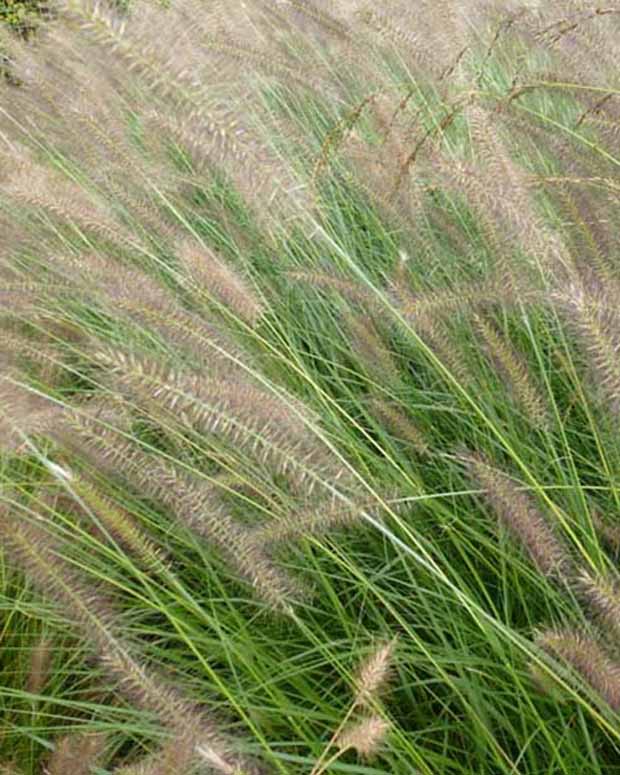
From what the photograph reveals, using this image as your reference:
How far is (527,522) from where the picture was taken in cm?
129

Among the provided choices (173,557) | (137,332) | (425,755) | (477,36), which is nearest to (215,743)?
(425,755)

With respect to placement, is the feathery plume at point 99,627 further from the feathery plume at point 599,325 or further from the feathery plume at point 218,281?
the feathery plume at point 599,325

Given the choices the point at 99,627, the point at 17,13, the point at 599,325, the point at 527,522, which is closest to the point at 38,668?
the point at 99,627

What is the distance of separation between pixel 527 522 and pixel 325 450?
0.28 metres

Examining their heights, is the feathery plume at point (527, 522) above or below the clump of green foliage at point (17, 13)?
below

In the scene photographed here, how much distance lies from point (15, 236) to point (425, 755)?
1.41 meters

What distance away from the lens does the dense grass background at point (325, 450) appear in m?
1.20

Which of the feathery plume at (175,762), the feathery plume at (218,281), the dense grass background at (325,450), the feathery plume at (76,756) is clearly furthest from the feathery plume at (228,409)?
the feathery plume at (76,756)

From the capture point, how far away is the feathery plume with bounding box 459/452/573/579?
128 cm

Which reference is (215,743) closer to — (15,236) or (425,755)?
(425,755)

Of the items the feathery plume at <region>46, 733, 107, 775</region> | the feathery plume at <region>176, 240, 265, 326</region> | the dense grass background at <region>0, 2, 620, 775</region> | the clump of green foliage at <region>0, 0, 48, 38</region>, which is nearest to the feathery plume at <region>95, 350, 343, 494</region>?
the dense grass background at <region>0, 2, 620, 775</region>

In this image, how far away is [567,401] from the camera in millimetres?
1866

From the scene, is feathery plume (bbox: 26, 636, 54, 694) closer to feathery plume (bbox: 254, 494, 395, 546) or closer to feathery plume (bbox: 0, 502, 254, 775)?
feathery plume (bbox: 0, 502, 254, 775)

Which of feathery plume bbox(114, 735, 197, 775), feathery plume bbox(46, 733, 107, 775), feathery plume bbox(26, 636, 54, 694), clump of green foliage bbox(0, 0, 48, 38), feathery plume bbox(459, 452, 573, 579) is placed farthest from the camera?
clump of green foliage bbox(0, 0, 48, 38)
